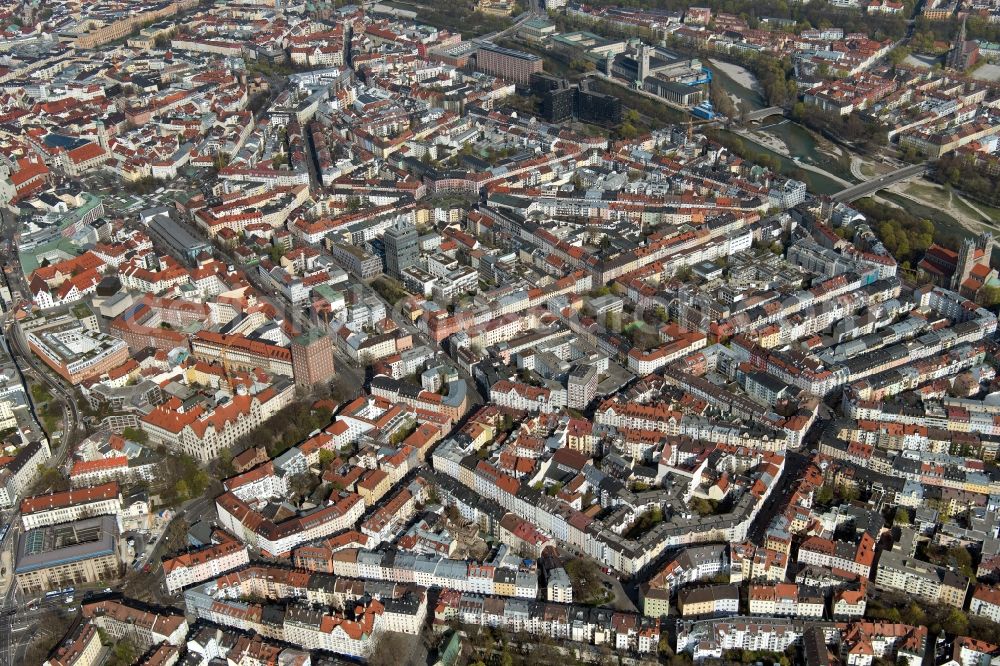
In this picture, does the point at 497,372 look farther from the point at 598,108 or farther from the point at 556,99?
the point at 598,108

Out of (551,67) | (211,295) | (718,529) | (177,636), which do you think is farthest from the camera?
(551,67)

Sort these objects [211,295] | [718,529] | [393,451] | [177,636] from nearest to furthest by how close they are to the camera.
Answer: [177,636] < [718,529] < [393,451] < [211,295]

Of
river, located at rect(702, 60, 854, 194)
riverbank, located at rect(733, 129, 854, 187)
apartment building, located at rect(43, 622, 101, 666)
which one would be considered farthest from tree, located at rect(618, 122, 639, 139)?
apartment building, located at rect(43, 622, 101, 666)

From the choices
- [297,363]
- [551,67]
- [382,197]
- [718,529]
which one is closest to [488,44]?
[551,67]

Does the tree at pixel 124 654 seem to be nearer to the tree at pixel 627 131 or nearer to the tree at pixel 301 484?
the tree at pixel 301 484

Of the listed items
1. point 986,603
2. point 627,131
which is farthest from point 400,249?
point 986,603

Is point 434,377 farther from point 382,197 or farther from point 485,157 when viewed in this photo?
point 485,157

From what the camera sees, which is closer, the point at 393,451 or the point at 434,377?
the point at 393,451

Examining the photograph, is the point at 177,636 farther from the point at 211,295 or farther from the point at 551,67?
the point at 551,67
